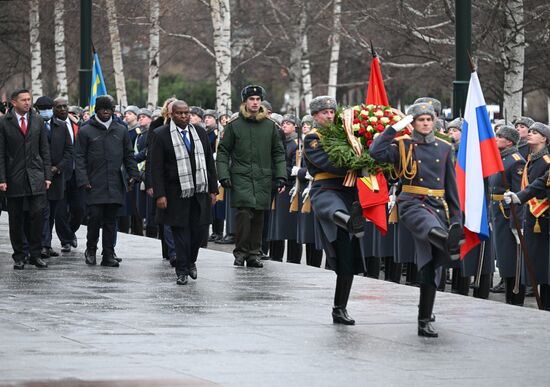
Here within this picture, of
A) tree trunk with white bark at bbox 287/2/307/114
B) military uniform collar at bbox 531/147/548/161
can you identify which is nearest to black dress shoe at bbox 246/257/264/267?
military uniform collar at bbox 531/147/548/161

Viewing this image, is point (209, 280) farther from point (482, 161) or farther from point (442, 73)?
point (442, 73)

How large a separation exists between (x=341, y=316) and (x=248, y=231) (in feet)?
15.4

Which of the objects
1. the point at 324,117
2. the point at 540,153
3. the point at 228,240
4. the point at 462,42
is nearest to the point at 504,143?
the point at 540,153

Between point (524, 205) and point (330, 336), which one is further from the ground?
point (524, 205)

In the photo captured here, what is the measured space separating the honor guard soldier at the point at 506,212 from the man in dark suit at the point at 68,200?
16.6 ft

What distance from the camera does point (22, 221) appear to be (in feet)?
55.6

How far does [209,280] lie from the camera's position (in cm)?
1602

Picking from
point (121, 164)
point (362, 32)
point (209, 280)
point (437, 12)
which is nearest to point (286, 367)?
point (209, 280)

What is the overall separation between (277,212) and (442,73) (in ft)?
58.3

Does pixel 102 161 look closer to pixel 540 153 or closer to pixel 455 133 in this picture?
pixel 455 133

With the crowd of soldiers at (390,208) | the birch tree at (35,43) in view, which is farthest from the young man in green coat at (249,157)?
the birch tree at (35,43)

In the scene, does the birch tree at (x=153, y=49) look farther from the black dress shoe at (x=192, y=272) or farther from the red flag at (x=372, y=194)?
the red flag at (x=372, y=194)

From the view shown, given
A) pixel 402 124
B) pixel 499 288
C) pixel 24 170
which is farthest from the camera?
pixel 499 288

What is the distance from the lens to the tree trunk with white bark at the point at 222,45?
3600 cm
